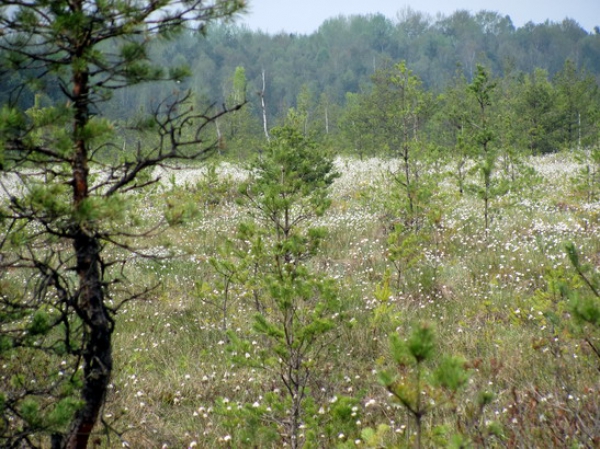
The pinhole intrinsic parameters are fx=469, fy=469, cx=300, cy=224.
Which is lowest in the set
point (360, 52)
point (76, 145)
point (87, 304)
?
point (87, 304)

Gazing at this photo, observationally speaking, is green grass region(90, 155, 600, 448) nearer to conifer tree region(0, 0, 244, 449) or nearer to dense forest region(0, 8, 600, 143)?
conifer tree region(0, 0, 244, 449)

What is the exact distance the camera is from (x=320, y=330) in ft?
9.71

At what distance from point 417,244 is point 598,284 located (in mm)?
5938

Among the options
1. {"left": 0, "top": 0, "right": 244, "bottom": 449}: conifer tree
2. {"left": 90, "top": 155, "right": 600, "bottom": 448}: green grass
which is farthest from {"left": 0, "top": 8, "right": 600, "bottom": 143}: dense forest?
{"left": 0, "top": 0, "right": 244, "bottom": 449}: conifer tree

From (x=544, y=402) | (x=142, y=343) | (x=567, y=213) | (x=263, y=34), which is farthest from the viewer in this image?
(x=263, y=34)

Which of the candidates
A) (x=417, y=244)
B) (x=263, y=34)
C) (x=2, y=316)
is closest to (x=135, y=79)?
(x=2, y=316)

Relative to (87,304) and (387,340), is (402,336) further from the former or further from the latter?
(87,304)

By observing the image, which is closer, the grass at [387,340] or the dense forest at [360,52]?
the grass at [387,340]

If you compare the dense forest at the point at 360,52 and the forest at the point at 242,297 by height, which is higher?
the dense forest at the point at 360,52

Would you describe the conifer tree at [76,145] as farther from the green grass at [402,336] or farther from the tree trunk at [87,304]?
the green grass at [402,336]

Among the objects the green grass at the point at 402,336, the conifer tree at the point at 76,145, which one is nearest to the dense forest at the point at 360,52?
the green grass at the point at 402,336

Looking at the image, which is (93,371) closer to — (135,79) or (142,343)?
(135,79)

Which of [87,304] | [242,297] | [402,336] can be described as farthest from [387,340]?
[87,304]

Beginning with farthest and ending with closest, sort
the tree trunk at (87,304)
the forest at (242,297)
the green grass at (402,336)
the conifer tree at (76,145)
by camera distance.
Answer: the green grass at (402,336) → the tree trunk at (87,304) → the forest at (242,297) → the conifer tree at (76,145)
